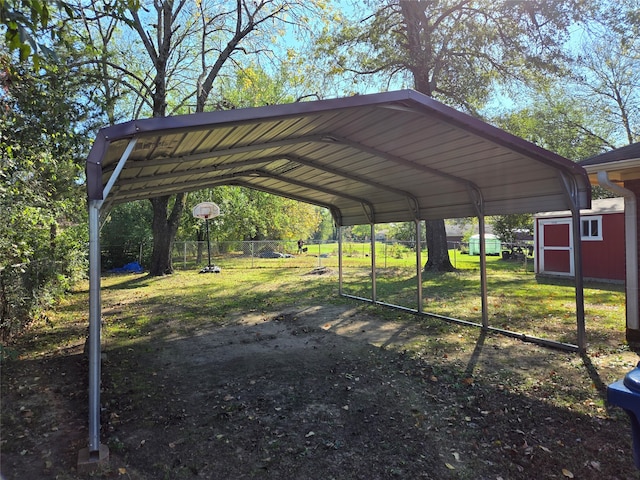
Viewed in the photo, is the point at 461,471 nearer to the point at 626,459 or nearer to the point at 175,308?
the point at 626,459

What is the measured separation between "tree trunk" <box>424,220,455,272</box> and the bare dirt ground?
10388 mm

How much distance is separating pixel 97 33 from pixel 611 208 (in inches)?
804

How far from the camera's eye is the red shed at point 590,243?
12.9m

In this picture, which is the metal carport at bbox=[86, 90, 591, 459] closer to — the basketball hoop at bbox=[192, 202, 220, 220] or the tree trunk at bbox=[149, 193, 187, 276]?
the tree trunk at bbox=[149, 193, 187, 276]

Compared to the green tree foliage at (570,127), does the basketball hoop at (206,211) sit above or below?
below

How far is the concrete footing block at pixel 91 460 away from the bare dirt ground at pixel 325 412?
0.06 metres

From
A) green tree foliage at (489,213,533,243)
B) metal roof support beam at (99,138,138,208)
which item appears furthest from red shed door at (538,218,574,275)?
metal roof support beam at (99,138,138,208)

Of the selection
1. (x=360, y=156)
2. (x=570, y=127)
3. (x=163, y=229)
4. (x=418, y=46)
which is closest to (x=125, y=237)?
(x=163, y=229)

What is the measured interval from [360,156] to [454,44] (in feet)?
35.1

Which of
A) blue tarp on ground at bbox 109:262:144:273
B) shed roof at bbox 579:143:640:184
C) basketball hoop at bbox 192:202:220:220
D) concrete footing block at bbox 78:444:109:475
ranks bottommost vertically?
concrete footing block at bbox 78:444:109:475

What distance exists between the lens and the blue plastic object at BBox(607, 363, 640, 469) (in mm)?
1717

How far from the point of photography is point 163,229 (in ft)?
53.9

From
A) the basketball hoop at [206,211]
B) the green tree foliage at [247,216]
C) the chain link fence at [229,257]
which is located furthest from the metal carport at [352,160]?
the green tree foliage at [247,216]

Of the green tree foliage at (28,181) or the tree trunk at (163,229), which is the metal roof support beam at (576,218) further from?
the tree trunk at (163,229)
